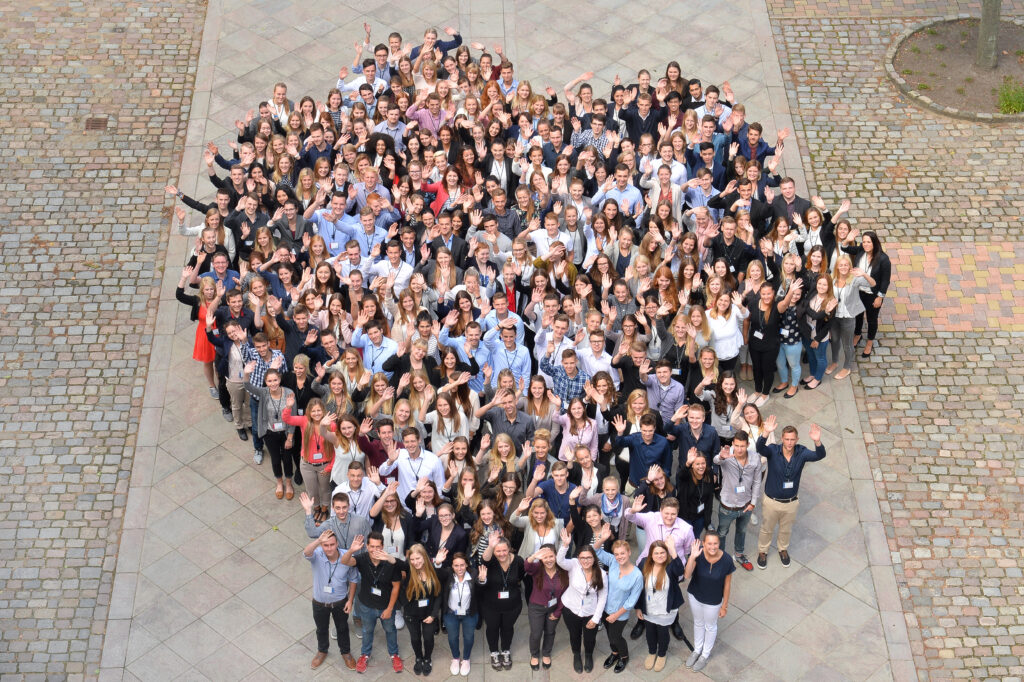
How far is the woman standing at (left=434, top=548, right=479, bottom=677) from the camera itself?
13.9m

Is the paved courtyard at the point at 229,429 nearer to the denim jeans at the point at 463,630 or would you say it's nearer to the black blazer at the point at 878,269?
the denim jeans at the point at 463,630

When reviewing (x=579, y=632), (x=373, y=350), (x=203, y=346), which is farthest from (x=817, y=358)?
(x=203, y=346)

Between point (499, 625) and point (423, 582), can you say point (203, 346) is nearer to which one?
point (423, 582)

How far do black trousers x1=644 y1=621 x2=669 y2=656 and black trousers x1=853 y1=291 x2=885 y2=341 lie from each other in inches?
207

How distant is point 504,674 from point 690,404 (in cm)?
360

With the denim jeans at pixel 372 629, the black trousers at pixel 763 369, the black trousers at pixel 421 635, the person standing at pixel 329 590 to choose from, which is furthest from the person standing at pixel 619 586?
the black trousers at pixel 763 369

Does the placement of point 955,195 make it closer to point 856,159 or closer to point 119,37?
point 856,159

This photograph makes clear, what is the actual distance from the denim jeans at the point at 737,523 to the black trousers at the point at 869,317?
11.6 feet

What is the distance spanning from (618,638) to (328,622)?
9.95ft

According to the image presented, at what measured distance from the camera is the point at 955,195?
2067cm

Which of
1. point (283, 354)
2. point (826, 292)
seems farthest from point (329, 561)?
point (826, 292)

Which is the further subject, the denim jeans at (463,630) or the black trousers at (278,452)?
the black trousers at (278,452)

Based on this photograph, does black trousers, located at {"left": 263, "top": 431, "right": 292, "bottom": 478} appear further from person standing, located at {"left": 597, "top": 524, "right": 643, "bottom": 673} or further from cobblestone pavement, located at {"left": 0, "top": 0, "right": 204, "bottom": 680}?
person standing, located at {"left": 597, "top": 524, "right": 643, "bottom": 673}

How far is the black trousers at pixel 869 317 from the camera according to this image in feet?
58.1
